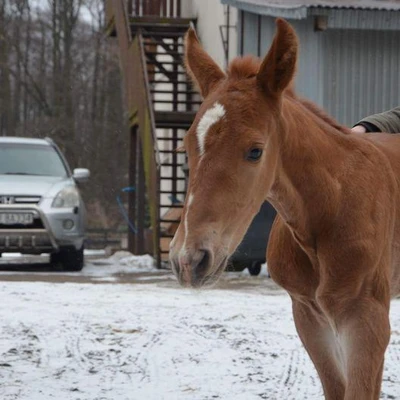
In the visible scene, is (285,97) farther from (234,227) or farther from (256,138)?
(234,227)

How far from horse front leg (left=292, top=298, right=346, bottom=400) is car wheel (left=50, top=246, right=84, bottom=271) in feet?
35.1

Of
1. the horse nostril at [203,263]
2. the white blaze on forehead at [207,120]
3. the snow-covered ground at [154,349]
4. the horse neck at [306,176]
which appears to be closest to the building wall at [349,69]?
the snow-covered ground at [154,349]

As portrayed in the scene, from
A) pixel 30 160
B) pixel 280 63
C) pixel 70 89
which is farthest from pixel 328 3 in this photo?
pixel 70 89

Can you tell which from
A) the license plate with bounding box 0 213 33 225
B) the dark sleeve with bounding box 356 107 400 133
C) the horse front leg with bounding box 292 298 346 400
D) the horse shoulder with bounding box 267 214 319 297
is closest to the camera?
the horse shoulder with bounding box 267 214 319 297

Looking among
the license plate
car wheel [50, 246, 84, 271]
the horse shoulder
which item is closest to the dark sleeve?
the horse shoulder

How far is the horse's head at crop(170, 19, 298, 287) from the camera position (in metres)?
3.38

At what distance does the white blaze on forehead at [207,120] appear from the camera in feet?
11.8

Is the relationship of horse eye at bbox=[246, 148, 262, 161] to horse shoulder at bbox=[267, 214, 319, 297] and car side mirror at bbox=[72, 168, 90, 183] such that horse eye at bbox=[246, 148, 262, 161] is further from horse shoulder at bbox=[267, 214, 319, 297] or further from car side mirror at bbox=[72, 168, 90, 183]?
car side mirror at bbox=[72, 168, 90, 183]

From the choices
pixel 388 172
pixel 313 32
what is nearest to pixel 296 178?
pixel 388 172

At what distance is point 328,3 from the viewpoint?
51.6ft

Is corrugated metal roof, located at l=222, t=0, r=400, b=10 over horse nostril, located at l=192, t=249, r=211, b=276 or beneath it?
over

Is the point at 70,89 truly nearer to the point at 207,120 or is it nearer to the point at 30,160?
the point at 30,160

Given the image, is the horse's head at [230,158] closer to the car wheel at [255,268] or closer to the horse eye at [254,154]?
the horse eye at [254,154]

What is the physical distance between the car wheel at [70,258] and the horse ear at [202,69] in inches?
436
